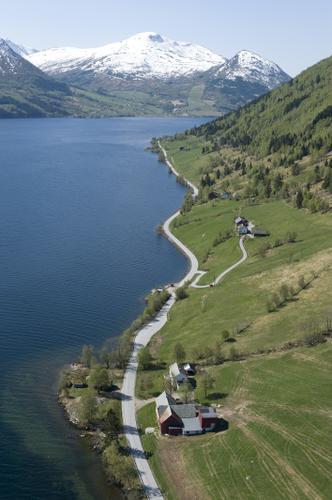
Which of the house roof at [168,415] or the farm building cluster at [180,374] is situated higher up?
the farm building cluster at [180,374]

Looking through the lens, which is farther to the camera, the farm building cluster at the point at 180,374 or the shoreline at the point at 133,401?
the farm building cluster at the point at 180,374

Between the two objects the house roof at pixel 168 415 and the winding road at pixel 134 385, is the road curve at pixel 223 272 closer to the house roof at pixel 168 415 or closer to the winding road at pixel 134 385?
the winding road at pixel 134 385

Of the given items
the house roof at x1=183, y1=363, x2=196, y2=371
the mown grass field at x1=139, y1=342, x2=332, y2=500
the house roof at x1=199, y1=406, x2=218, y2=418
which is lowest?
the mown grass field at x1=139, y1=342, x2=332, y2=500

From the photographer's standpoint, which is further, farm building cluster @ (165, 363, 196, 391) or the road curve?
the road curve

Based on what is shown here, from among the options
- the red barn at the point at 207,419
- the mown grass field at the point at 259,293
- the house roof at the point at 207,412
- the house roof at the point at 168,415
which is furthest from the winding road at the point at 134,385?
the house roof at the point at 207,412

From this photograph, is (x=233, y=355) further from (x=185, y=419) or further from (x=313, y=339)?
(x=185, y=419)

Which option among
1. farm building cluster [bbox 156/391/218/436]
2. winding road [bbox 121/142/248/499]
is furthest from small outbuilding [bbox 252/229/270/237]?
farm building cluster [bbox 156/391/218/436]

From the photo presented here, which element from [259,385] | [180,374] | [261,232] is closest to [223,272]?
[261,232]

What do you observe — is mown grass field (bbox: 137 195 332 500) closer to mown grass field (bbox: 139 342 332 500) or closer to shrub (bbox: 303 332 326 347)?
mown grass field (bbox: 139 342 332 500)
